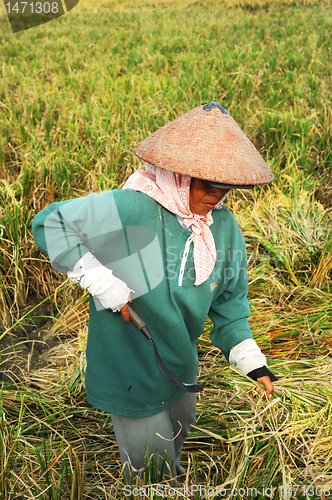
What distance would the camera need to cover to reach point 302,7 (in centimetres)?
783

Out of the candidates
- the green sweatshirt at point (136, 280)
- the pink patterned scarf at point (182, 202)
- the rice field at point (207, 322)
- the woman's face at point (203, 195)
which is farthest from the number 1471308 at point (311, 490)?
the woman's face at point (203, 195)

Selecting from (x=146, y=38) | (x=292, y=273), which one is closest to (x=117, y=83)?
(x=146, y=38)

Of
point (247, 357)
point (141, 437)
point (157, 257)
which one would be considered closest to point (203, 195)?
point (157, 257)

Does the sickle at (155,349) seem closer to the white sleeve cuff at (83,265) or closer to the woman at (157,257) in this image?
the woman at (157,257)

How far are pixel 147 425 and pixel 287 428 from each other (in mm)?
580

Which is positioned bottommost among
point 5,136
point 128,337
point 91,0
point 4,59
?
point 128,337

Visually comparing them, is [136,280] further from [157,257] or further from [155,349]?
[155,349]

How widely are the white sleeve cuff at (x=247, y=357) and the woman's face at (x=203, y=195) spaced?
1.74 ft

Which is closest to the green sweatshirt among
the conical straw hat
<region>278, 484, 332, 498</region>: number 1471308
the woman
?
the woman

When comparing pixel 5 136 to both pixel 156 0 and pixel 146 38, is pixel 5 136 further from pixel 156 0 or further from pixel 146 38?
pixel 156 0

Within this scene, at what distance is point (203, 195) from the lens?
1.25 metres

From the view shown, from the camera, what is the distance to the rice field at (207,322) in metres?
1.52

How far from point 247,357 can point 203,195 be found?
614 millimetres

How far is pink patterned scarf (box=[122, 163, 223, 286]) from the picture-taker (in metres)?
1.25
